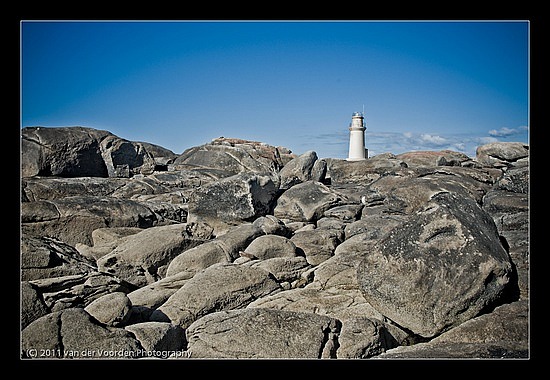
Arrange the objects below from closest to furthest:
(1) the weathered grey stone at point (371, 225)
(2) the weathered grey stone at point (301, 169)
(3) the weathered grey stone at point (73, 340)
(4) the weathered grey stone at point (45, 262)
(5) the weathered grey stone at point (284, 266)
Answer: (3) the weathered grey stone at point (73, 340), (4) the weathered grey stone at point (45, 262), (5) the weathered grey stone at point (284, 266), (1) the weathered grey stone at point (371, 225), (2) the weathered grey stone at point (301, 169)

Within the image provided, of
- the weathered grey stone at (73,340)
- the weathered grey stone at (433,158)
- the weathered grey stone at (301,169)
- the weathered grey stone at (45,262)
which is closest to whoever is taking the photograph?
the weathered grey stone at (73,340)

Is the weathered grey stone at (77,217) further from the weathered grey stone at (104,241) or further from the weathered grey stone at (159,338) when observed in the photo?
the weathered grey stone at (159,338)

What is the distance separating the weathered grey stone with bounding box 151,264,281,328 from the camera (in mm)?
7438

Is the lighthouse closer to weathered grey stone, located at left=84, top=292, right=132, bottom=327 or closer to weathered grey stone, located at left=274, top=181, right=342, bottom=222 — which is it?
weathered grey stone, located at left=274, top=181, right=342, bottom=222

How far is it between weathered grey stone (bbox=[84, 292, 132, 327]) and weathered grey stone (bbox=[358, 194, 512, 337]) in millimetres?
3255

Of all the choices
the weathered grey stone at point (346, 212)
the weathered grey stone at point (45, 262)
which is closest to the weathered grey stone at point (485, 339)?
the weathered grey stone at point (45, 262)

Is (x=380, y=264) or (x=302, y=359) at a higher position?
(x=380, y=264)

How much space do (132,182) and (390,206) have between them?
23.7 ft

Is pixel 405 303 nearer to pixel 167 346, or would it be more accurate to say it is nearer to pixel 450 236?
pixel 450 236

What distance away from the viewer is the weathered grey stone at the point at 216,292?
744 centimetres

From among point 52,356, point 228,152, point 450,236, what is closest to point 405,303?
point 450,236

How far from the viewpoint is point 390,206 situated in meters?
12.7

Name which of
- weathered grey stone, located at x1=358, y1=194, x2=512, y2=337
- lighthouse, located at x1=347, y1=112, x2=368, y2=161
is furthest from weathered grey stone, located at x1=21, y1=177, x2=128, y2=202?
lighthouse, located at x1=347, y1=112, x2=368, y2=161

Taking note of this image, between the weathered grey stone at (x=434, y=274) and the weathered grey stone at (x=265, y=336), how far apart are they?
40.8 inches
